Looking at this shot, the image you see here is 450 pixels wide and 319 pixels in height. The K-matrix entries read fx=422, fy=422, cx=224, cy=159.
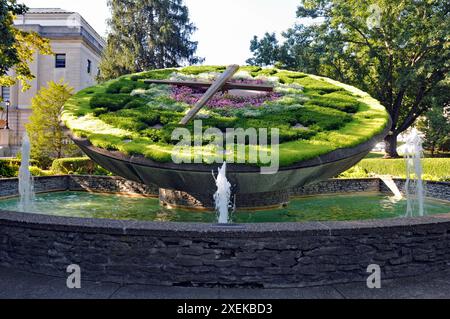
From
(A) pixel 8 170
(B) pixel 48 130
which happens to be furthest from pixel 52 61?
(A) pixel 8 170

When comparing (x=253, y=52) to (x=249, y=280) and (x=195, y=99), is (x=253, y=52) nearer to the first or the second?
(x=195, y=99)

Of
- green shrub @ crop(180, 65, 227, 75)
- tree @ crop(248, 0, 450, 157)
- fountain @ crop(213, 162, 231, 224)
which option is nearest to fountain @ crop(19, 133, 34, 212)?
green shrub @ crop(180, 65, 227, 75)

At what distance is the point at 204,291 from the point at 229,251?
0.54 m

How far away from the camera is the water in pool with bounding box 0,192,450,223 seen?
9.10 meters

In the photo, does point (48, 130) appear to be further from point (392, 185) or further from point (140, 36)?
point (392, 185)

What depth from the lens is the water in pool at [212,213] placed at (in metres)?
9.10

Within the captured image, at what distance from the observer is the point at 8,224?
5609 mm

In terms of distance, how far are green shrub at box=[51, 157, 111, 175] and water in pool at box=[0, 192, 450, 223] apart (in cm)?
519

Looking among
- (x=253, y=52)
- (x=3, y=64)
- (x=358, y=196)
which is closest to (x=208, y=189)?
(x=358, y=196)

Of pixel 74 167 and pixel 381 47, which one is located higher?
pixel 381 47

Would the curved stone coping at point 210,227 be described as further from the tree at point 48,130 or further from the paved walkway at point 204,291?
the tree at point 48,130

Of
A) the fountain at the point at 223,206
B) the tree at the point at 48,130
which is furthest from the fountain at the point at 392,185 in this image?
the tree at the point at 48,130

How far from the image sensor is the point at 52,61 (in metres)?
42.1
